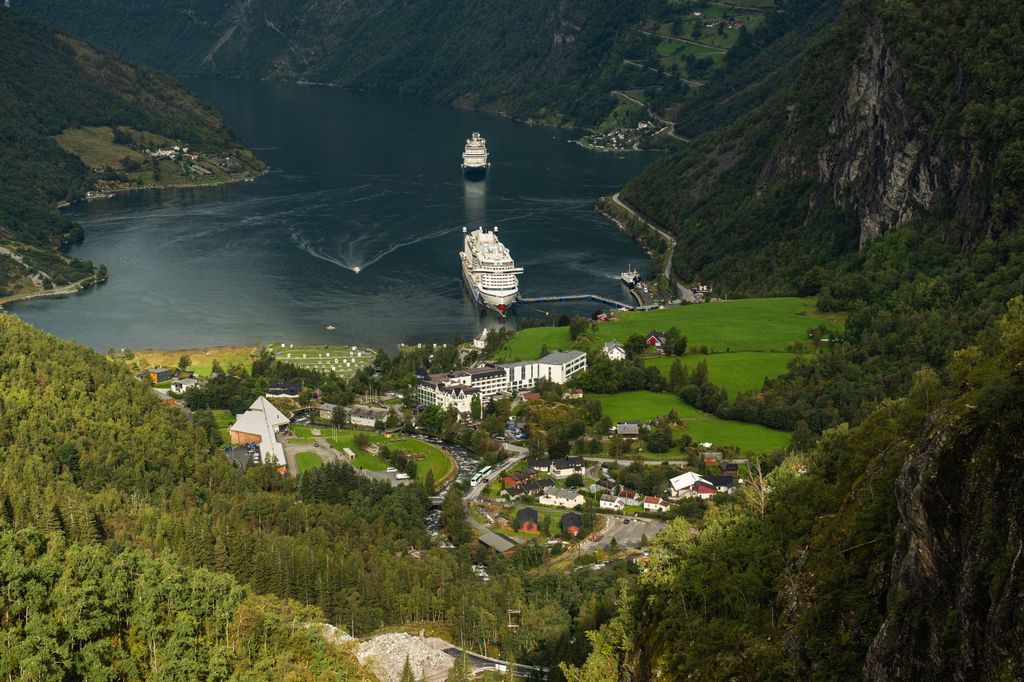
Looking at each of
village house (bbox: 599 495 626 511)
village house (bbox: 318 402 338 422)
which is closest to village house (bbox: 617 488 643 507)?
village house (bbox: 599 495 626 511)

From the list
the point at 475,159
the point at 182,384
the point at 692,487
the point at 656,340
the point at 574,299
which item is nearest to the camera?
the point at 692,487

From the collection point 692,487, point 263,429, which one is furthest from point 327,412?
point 692,487

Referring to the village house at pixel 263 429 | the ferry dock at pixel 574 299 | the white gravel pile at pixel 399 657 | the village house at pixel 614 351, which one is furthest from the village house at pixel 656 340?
the white gravel pile at pixel 399 657

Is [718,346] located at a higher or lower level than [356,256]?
lower

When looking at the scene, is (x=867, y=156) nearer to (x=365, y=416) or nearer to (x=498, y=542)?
(x=365, y=416)

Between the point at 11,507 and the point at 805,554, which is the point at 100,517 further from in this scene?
the point at 805,554

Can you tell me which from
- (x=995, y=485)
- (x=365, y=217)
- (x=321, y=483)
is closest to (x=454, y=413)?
(x=321, y=483)

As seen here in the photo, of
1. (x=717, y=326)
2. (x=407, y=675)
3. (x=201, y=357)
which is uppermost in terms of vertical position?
(x=717, y=326)
